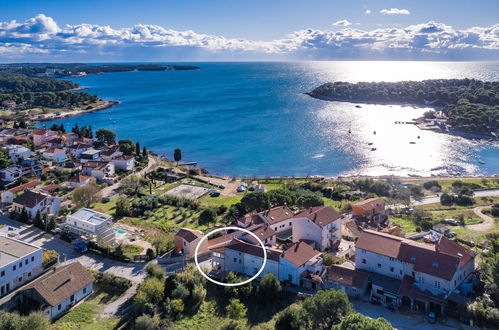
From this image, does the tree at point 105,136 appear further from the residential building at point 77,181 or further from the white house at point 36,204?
the white house at point 36,204

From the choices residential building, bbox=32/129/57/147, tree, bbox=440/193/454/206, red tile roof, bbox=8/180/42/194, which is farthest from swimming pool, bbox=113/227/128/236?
residential building, bbox=32/129/57/147

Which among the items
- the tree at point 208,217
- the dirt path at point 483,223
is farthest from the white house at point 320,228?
the dirt path at point 483,223

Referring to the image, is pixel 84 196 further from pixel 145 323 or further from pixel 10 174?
pixel 145 323

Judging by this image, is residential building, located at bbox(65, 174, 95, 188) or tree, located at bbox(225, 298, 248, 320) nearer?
tree, located at bbox(225, 298, 248, 320)

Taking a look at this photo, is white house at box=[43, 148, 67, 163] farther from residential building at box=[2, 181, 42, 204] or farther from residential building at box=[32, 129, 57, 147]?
residential building at box=[2, 181, 42, 204]

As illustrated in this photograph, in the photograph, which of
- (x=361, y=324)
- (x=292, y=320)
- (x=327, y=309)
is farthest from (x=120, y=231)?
(x=361, y=324)

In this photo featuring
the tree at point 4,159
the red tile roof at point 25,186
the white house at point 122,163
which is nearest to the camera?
the red tile roof at point 25,186
